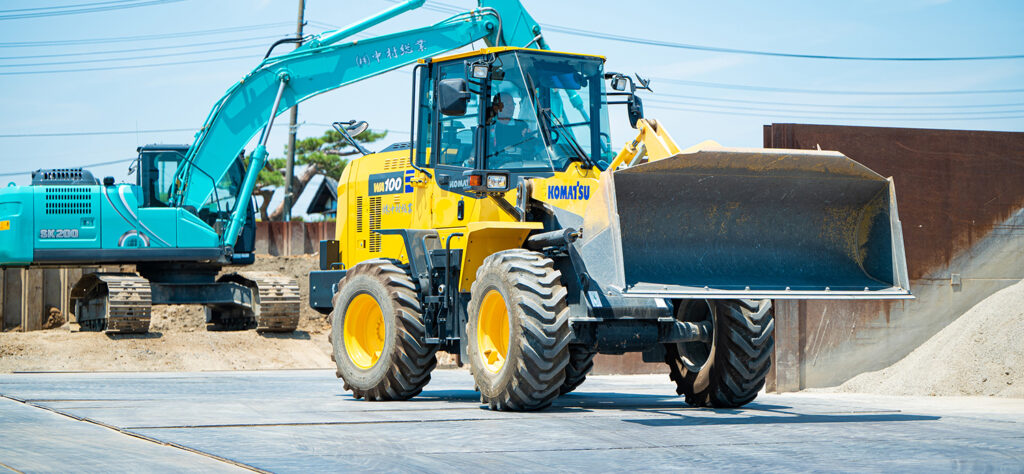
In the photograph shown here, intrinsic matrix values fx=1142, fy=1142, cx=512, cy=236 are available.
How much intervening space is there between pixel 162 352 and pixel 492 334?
39.6 ft

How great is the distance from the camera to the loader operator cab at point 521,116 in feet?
34.4

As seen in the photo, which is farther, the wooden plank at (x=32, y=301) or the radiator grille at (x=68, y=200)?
the wooden plank at (x=32, y=301)

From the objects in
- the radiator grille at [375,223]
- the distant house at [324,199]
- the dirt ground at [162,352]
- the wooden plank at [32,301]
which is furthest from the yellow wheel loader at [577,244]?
the distant house at [324,199]

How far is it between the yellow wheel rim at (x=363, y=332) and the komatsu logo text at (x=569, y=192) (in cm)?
273

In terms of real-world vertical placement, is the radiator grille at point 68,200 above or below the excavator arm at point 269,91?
below

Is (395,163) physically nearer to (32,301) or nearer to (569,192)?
(569,192)

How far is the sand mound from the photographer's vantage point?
1167 cm

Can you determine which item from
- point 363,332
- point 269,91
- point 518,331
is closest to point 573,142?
point 518,331

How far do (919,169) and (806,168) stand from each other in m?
4.94

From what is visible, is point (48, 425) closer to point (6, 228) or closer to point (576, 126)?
point (576, 126)

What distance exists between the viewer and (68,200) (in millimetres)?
20109

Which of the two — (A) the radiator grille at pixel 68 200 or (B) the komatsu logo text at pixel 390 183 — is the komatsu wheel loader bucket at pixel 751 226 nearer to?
(B) the komatsu logo text at pixel 390 183

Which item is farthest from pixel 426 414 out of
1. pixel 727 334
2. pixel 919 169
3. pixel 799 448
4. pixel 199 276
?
pixel 199 276

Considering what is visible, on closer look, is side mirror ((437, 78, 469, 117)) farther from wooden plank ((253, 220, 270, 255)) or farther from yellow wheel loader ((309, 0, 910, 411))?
wooden plank ((253, 220, 270, 255))
